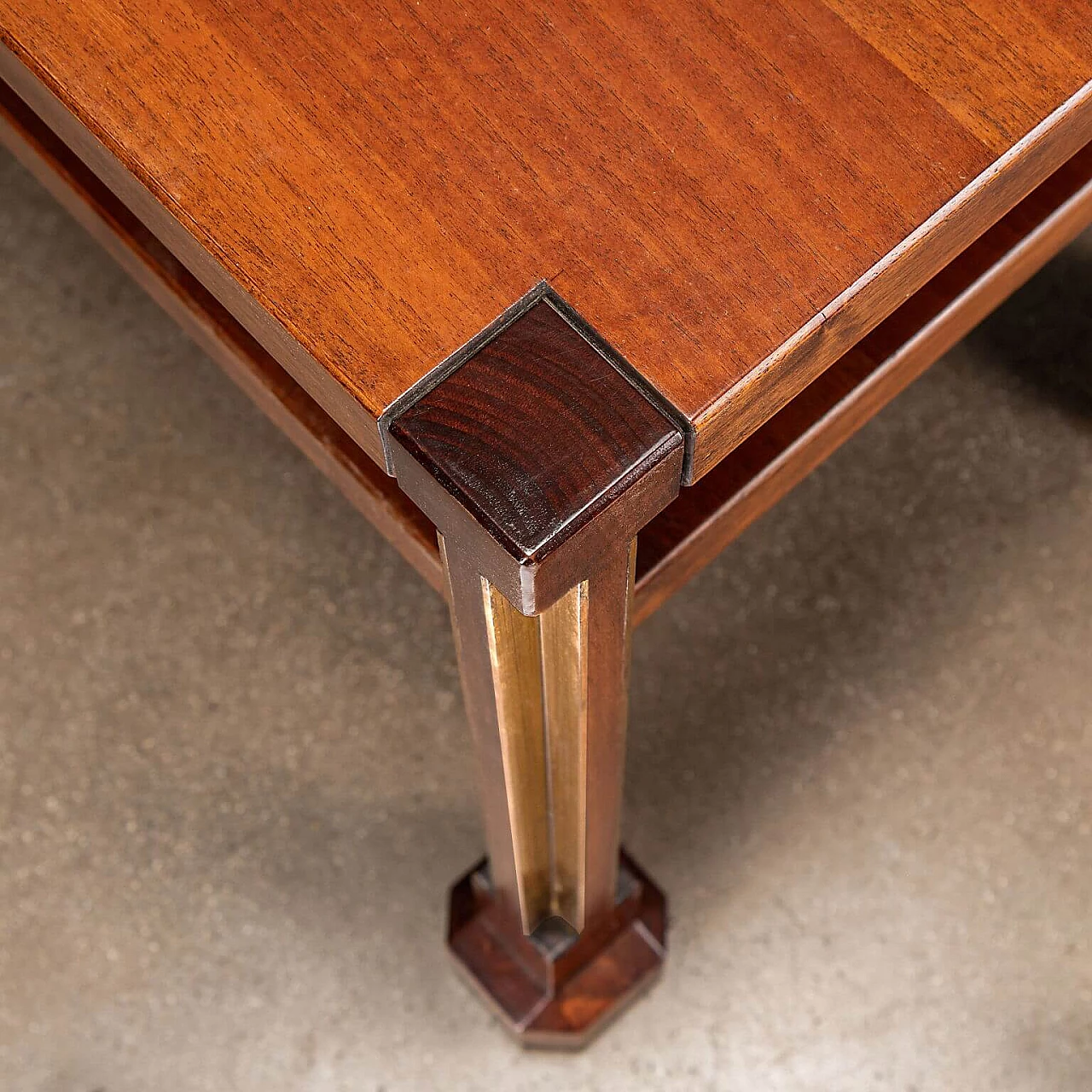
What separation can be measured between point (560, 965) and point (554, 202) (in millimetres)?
504

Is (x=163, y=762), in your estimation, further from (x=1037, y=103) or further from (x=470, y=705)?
(x=1037, y=103)

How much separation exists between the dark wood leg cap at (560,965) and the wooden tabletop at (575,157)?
464 mm

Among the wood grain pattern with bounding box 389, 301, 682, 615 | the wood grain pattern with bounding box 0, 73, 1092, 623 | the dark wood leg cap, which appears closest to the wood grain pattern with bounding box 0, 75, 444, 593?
the wood grain pattern with bounding box 0, 73, 1092, 623

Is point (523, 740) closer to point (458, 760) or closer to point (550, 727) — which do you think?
point (550, 727)

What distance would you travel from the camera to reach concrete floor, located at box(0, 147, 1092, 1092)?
865 millimetres

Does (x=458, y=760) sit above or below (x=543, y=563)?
below

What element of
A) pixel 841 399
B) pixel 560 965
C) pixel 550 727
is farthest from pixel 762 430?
pixel 560 965

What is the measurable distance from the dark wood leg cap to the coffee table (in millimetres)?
352

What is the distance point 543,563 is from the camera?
0.39 m

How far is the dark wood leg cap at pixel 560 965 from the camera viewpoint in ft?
2.70

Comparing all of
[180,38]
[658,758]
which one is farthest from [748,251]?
[658,758]

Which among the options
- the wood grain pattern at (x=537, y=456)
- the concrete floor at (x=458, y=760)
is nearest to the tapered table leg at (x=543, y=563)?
the wood grain pattern at (x=537, y=456)

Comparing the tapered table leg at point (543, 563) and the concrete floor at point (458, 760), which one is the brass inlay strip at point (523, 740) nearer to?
the tapered table leg at point (543, 563)

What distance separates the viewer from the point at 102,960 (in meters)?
0.88
